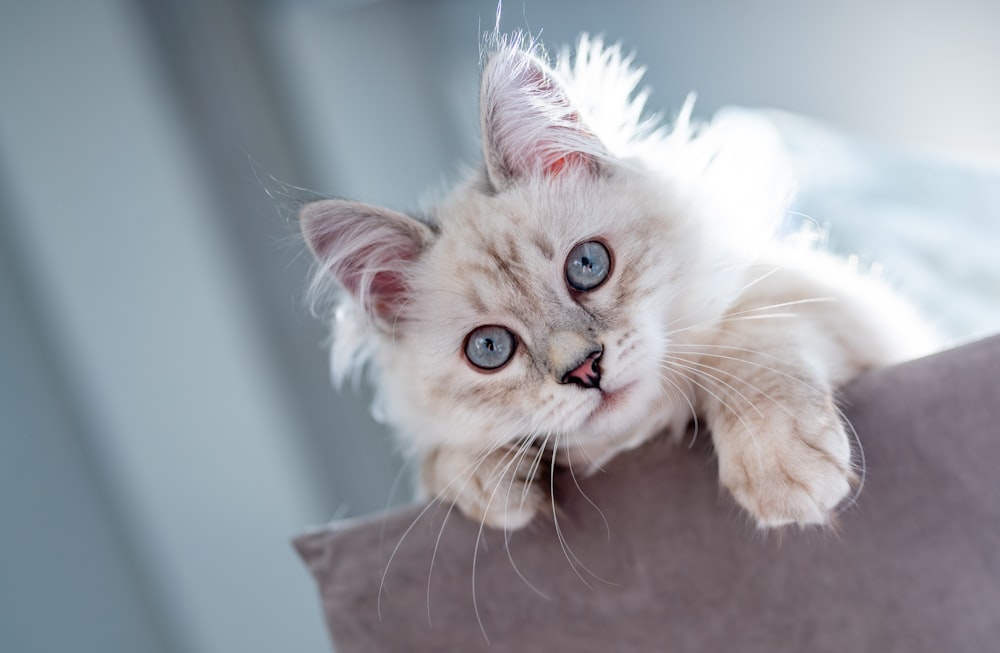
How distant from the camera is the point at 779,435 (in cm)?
92

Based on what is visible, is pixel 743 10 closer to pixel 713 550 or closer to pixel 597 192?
pixel 597 192

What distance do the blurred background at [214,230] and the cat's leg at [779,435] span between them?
1.00m

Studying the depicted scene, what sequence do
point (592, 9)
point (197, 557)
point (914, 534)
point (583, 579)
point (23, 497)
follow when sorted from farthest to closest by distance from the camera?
point (592, 9) < point (197, 557) < point (23, 497) < point (583, 579) < point (914, 534)

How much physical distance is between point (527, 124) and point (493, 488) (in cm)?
53

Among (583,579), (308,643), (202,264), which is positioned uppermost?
(202,264)

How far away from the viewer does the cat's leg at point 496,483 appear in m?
1.04

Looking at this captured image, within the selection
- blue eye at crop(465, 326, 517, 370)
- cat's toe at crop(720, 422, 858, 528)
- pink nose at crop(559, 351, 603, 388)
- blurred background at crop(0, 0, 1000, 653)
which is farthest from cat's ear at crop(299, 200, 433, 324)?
blurred background at crop(0, 0, 1000, 653)

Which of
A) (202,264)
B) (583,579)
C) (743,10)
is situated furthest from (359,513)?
(743,10)

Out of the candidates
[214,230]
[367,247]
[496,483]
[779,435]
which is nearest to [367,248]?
[367,247]

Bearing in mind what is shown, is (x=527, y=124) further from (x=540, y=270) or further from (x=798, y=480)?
(x=798, y=480)

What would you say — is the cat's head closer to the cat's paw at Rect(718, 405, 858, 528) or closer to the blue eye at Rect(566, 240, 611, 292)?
the blue eye at Rect(566, 240, 611, 292)

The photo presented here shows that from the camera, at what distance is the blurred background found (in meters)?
2.13

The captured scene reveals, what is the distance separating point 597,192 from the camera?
3.83ft

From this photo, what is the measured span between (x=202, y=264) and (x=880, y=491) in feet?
7.07
